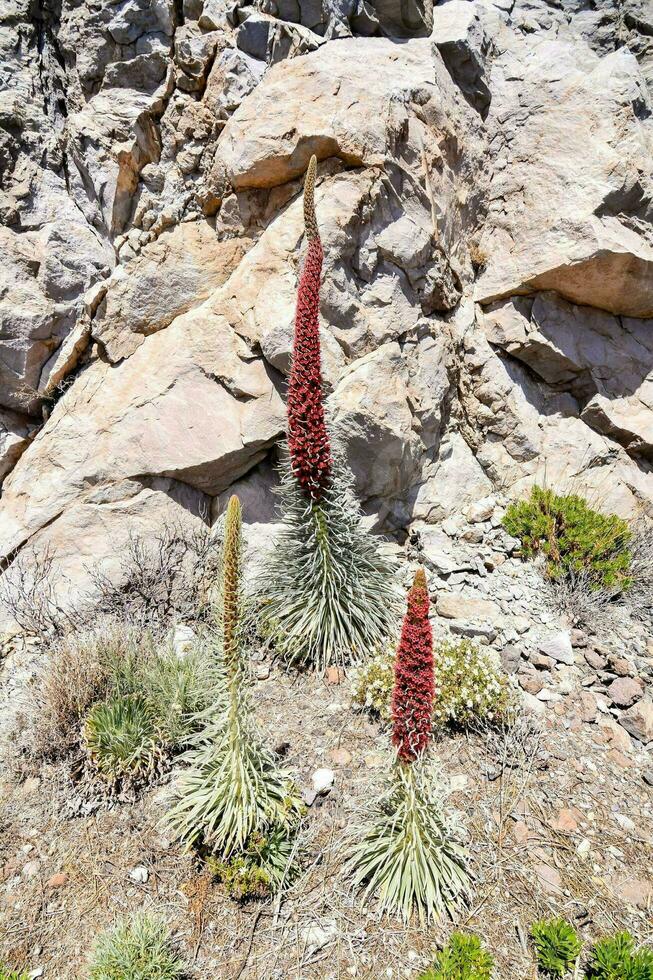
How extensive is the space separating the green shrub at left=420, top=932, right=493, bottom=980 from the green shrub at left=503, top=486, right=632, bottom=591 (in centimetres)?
290

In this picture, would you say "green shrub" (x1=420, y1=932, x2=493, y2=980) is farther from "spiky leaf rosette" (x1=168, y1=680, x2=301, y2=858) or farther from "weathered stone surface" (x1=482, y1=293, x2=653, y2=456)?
"weathered stone surface" (x1=482, y1=293, x2=653, y2=456)

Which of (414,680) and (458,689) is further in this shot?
(458,689)

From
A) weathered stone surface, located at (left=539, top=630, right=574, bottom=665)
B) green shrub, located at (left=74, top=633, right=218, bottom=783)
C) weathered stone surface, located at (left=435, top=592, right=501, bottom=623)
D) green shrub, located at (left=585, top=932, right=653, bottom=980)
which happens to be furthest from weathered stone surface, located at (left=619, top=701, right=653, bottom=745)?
green shrub, located at (left=74, top=633, right=218, bottom=783)

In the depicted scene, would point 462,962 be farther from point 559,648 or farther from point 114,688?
point 114,688

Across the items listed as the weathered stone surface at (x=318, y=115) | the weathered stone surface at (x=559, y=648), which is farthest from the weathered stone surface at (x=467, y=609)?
the weathered stone surface at (x=318, y=115)

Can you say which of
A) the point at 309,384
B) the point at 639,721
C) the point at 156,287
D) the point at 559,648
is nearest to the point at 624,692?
the point at 639,721

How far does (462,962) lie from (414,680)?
1.18 metres

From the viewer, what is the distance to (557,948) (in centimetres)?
226

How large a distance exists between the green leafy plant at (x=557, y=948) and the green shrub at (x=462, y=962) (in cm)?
24

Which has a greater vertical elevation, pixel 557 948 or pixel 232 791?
pixel 232 791

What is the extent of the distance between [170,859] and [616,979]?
2.14 metres

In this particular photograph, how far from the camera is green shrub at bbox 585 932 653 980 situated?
2098 mm

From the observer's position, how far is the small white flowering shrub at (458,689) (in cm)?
334

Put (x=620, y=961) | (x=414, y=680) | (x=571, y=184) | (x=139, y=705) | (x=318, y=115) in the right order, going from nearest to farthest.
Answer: (x=620, y=961) < (x=414, y=680) < (x=139, y=705) < (x=318, y=115) < (x=571, y=184)
